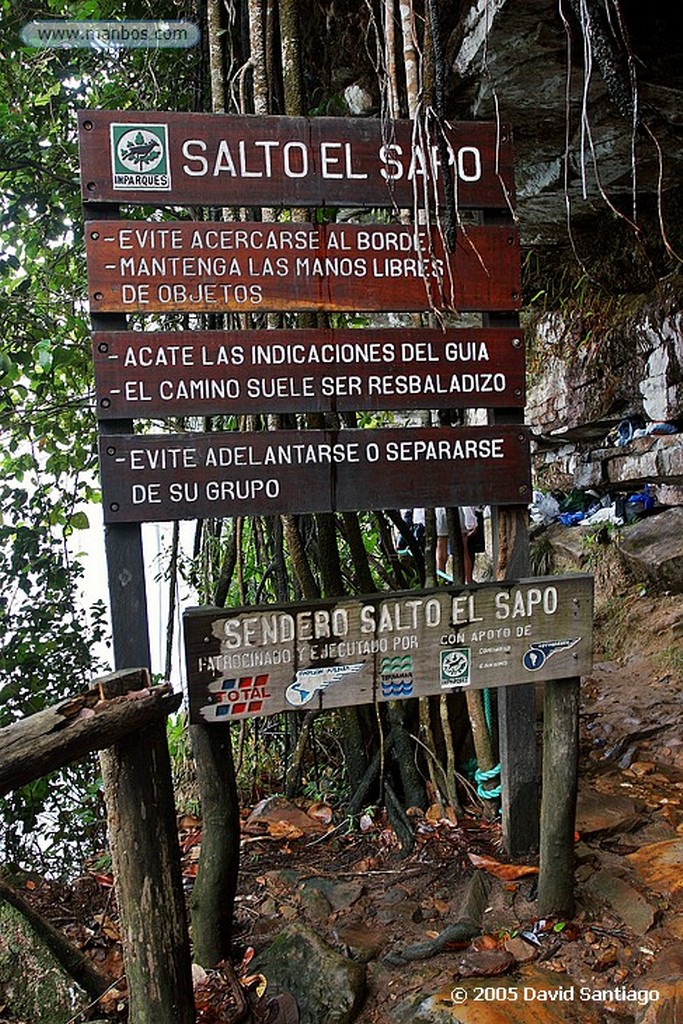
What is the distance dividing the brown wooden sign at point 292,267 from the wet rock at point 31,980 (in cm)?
210

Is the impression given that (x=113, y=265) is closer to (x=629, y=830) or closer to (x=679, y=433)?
(x=629, y=830)

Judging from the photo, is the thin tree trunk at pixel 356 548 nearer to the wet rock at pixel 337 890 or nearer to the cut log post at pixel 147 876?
the wet rock at pixel 337 890

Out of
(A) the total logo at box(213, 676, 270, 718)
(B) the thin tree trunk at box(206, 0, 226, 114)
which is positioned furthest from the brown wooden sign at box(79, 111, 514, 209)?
(A) the total logo at box(213, 676, 270, 718)

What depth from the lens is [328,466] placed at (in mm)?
3162

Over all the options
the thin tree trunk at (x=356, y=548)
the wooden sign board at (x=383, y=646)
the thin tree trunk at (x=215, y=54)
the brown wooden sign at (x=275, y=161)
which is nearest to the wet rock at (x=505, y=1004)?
the wooden sign board at (x=383, y=646)

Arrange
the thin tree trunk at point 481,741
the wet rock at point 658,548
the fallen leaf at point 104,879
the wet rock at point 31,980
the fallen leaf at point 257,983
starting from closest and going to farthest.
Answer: the wet rock at point 31,980
the fallen leaf at point 257,983
the fallen leaf at point 104,879
the thin tree trunk at point 481,741
the wet rock at point 658,548

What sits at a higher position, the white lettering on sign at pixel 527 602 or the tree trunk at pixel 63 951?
the white lettering on sign at pixel 527 602

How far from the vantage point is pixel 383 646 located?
9.71ft

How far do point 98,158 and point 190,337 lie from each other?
2.37 feet

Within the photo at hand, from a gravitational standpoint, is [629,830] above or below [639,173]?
below

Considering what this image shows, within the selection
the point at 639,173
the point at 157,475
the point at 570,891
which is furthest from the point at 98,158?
the point at 639,173

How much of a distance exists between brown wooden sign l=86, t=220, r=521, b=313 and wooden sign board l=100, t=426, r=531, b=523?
50 centimetres

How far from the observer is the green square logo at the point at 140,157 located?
9.98 feet

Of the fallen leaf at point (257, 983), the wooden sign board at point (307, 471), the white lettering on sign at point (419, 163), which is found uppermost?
the white lettering on sign at point (419, 163)
